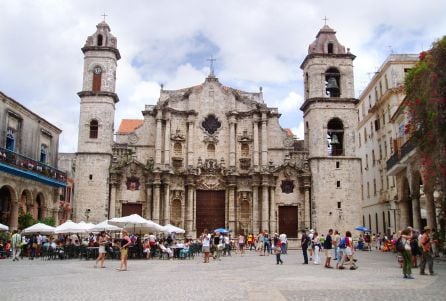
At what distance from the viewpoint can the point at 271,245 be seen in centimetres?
3136

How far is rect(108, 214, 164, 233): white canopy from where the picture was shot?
2436 cm

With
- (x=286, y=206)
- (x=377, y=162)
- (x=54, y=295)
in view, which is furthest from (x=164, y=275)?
(x=377, y=162)

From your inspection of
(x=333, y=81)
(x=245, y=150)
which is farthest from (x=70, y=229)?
(x=333, y=81)

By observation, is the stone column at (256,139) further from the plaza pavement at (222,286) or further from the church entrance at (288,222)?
the plaza pavement at (222,286)

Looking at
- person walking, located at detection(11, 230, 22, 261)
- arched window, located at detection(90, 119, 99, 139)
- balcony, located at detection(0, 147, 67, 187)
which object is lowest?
person walking, located at detection(11, 230, 22, 261)

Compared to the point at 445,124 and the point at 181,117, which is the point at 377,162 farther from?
the point at 445,124

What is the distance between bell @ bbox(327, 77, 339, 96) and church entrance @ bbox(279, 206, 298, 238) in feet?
34.1

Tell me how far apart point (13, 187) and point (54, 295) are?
19.7 m

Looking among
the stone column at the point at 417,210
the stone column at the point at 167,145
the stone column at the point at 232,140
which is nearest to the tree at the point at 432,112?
the stone column at the point at 417,210

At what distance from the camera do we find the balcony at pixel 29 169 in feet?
89.1

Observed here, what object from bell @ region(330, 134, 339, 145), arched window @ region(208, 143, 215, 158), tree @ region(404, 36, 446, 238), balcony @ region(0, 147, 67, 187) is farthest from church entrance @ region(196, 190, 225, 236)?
tree @ region(404, 36, 446, 238)

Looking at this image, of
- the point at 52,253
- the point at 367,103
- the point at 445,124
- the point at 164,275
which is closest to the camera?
the point at 164,275

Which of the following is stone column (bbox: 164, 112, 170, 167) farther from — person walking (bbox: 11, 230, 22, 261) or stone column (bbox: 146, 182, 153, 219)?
person walking (bbox: 11, 230, 22, 261)

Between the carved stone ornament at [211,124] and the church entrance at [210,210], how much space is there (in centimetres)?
513
